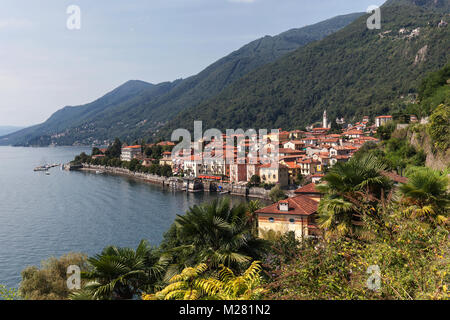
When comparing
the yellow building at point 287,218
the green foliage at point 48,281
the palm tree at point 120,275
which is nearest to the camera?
the palm tree at point 120,275

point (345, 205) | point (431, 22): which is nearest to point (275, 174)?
point (345, 205)

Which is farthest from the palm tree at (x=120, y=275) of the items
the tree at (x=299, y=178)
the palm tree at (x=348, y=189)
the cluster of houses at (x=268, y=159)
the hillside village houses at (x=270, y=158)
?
the tree at (x=299, y=178)

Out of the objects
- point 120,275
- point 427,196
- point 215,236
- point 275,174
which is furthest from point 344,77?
point 120,275

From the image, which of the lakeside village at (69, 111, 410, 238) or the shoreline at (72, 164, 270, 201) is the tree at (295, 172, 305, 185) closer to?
the lakeside village at (69, 111, 410, 238)

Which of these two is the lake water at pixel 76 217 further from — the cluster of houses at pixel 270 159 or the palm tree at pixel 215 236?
the palm tree at pixel 215 236

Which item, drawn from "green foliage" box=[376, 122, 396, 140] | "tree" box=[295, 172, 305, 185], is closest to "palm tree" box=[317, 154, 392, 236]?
"green foliage" box=[376, 122, 396, 140]
